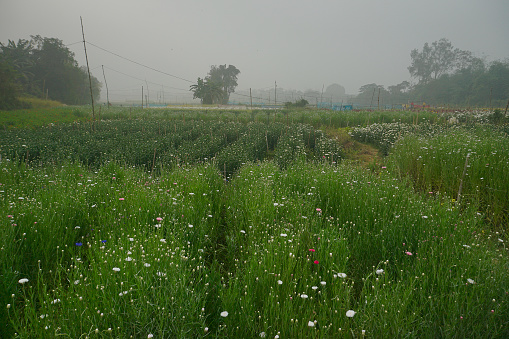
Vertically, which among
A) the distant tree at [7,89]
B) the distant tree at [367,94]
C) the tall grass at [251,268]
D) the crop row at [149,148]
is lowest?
the tall grass at [251,268]

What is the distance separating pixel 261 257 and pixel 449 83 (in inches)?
2830

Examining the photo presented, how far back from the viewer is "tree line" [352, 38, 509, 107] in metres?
46.5

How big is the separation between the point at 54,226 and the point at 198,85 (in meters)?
55.6

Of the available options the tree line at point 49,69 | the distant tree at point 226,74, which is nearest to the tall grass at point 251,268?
the tree line at point 49,69

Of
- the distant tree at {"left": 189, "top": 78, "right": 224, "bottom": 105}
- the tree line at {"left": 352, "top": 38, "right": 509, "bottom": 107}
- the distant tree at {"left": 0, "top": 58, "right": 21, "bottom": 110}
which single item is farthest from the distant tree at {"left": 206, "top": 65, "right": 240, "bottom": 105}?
the distant tree at {"left": 0, "top": 58, "right": 21, "bottom": 110}

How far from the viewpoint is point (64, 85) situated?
135ft

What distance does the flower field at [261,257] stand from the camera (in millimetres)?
2357

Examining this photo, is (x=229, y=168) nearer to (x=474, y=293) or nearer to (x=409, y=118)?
(x=474, y=293)

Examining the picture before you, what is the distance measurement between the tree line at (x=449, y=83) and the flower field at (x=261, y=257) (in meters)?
18.4

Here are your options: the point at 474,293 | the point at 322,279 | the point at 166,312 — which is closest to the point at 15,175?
the point at 166,312

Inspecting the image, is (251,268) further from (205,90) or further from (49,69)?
(205,90)

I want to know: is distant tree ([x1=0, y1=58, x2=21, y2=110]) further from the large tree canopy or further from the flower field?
the large tree canopy

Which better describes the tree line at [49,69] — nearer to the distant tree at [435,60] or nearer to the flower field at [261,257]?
the flower field at [261,257]

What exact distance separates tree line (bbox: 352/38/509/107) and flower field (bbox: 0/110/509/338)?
18396 mm
